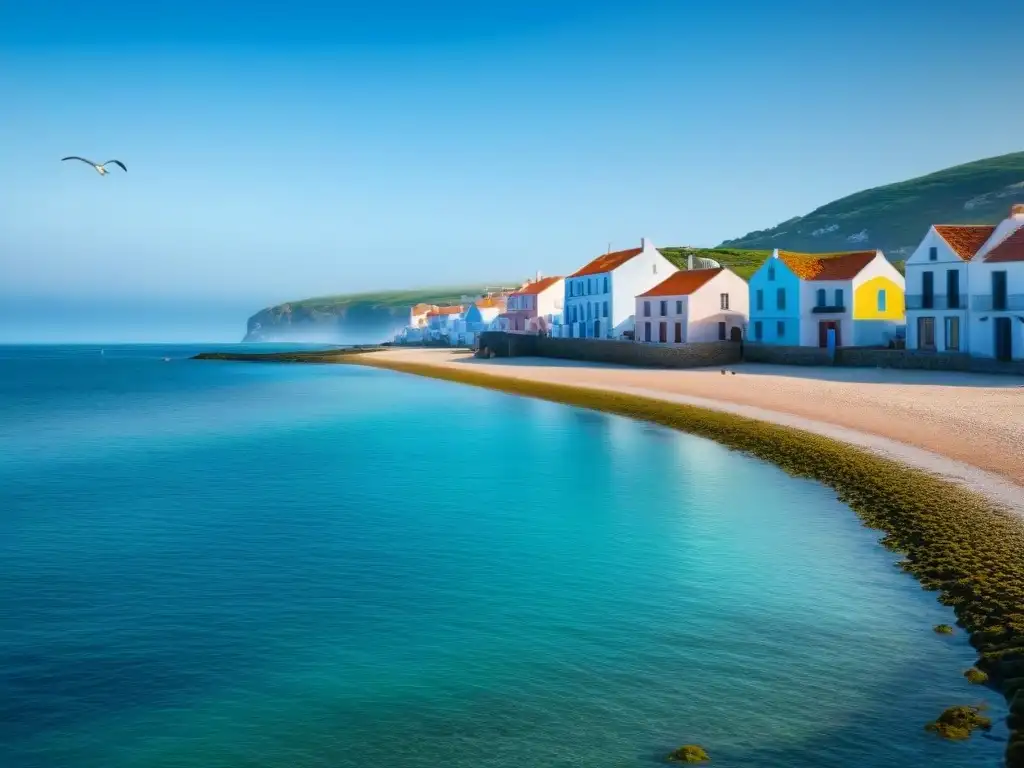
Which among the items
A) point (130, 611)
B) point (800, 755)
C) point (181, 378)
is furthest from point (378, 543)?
point (181, 378)

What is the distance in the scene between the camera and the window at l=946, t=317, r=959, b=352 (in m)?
55.7

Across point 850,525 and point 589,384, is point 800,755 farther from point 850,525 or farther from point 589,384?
point 589,384

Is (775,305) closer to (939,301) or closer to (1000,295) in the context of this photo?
(939,301)

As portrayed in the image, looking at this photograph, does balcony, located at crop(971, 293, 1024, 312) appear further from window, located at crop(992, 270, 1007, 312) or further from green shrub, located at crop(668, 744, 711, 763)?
green shrub, located at crop(668, 744, 711, 763)

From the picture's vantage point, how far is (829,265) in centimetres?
6931

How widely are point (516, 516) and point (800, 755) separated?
14.2m

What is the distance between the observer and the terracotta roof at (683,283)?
75.7 meters

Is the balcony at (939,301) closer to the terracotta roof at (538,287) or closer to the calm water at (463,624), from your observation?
the calm water at (463,624)

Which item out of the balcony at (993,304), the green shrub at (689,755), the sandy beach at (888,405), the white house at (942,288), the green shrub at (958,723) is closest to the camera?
the green shrub at (689,755)

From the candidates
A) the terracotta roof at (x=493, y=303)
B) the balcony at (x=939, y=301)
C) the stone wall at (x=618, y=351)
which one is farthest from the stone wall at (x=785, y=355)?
the terracotta roof at (x=493, y=303)

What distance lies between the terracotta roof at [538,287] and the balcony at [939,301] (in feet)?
203

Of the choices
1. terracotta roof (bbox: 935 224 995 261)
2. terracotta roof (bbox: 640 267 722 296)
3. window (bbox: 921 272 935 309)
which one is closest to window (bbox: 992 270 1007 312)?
terracotta roof (bbox: 935 224 995 261)

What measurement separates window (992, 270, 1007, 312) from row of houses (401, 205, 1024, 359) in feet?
0.19

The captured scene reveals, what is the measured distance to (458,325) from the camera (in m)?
165
